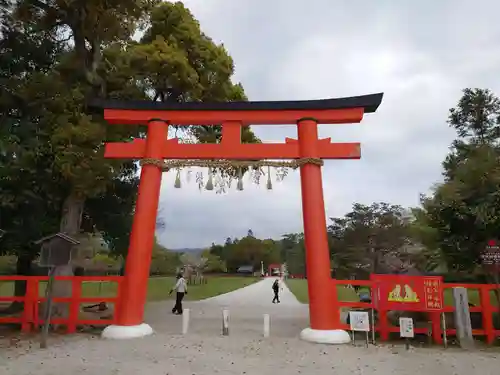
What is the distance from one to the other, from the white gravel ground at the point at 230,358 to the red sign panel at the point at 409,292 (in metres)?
0.87

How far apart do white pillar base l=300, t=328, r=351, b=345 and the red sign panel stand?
3.42 ft

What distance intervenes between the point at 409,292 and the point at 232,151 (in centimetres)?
486

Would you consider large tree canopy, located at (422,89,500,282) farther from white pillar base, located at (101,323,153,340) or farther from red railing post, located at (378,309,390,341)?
white pillar base, located at (101,323,153,340)

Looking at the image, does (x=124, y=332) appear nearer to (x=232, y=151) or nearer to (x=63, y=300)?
(x=63, y=300)

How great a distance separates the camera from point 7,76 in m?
10.6

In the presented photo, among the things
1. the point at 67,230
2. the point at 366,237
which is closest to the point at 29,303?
the point at 67,230

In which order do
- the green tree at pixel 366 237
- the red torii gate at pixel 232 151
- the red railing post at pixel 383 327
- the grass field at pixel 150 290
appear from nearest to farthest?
the red torii gate at pixel 232 151 < the red railing post at pixel 383 327 < the grass field at pixel 150 290 < the green tree at pixel 366 237

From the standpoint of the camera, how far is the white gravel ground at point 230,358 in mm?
5797

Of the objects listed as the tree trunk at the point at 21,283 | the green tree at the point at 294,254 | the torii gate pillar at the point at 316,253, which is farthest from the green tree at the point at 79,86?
the green tree at the point at 294,254

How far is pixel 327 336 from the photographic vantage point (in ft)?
25.3

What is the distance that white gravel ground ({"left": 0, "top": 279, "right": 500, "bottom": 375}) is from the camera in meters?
5.80

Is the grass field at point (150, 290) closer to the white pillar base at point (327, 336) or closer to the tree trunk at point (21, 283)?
the tree trunk at point (21, 283)

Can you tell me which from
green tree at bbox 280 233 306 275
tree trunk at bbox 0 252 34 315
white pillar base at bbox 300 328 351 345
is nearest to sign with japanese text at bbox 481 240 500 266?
white pillar base at bbox 300 328 351 345

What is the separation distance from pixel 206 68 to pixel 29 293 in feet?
25.9
